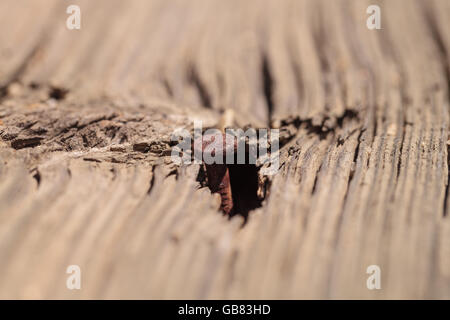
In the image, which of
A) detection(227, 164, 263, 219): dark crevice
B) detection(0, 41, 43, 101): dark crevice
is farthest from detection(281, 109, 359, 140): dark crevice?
detection(0, 41, 43, 101): dark crevice

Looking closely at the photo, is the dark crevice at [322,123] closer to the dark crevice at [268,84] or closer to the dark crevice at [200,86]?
the dark crevice at [268,84]

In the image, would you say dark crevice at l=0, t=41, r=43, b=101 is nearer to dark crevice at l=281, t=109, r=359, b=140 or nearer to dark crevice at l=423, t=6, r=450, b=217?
dark crevice at l=281, t=109, r=359, b=140

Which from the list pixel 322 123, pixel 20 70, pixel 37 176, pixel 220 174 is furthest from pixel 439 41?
pixel 20 70

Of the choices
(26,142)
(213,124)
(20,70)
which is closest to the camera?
(26,142)

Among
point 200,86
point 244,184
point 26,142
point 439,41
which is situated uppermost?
point 439,41

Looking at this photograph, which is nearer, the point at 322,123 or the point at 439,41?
the point at 322,123

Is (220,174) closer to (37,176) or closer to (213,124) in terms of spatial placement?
(213,124)

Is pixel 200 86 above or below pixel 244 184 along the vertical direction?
above

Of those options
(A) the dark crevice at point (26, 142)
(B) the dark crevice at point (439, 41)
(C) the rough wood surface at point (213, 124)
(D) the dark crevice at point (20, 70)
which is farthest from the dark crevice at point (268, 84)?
(D) the dark crevice at point (20, 70)
